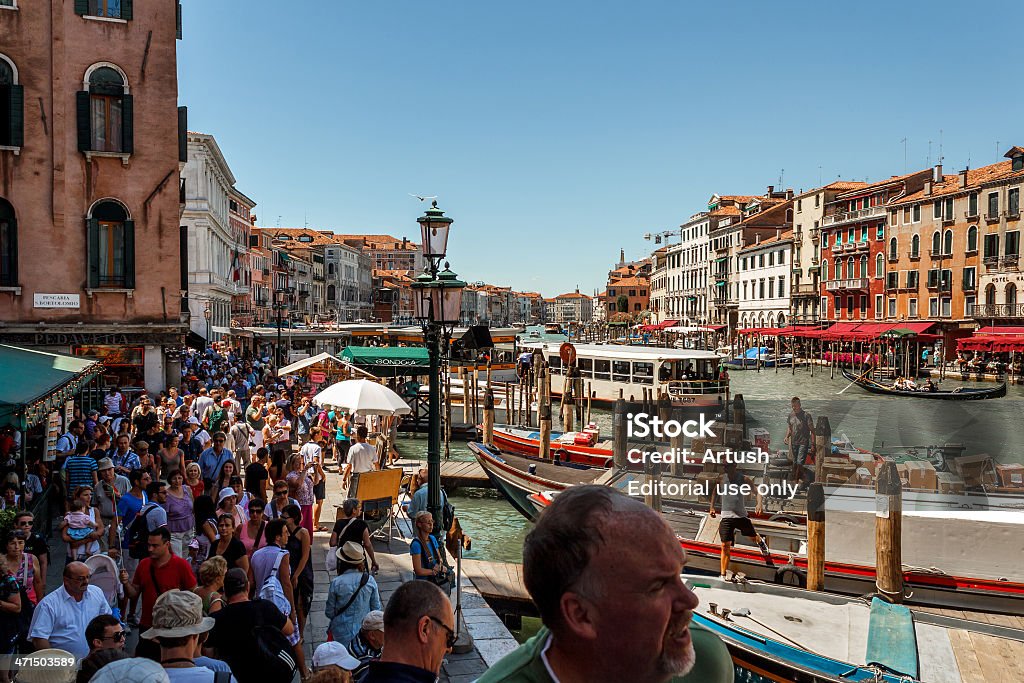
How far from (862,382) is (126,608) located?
129ft

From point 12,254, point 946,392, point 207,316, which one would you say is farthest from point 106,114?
point 946,392

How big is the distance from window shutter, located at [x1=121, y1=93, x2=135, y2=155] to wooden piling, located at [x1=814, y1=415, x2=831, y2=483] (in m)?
13.2

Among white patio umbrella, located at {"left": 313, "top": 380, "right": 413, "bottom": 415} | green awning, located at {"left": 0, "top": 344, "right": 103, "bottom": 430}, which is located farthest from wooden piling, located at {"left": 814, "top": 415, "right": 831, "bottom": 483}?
green awning, located at {"left": 0, "top": 344, "right": 103, "bottom": 430}

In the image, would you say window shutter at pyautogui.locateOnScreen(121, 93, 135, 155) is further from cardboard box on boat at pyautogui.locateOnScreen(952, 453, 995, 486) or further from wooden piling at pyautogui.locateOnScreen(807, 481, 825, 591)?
cardboard box on boat at pyautogui.locateOnScreen(952, 453, 995, 486)

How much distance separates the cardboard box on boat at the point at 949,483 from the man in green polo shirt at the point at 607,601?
355 inches

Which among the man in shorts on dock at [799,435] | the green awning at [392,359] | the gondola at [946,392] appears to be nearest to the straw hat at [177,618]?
the man in shorts on dock at [799,435]

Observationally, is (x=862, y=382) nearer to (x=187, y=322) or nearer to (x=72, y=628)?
(x=187, y=322)

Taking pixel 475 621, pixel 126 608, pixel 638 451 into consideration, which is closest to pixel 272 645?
pixel 126 608

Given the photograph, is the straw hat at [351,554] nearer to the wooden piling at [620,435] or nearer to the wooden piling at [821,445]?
the wooden piling at [821,445]

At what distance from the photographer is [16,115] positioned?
14773 mm

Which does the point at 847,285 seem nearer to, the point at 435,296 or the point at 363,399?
the point at 363,399

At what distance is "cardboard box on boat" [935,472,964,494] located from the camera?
888 cm

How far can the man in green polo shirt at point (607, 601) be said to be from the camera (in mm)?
1141

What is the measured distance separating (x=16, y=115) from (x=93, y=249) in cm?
266
